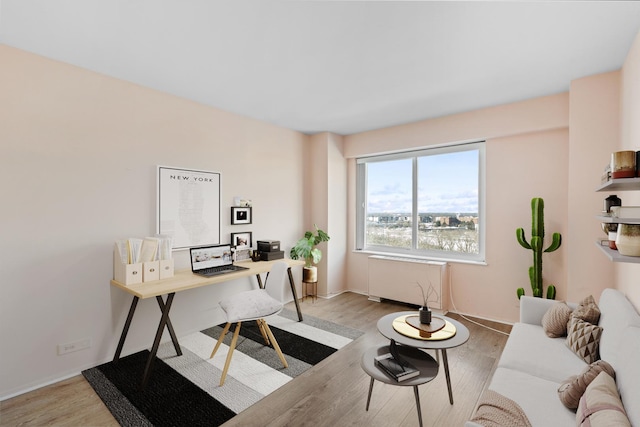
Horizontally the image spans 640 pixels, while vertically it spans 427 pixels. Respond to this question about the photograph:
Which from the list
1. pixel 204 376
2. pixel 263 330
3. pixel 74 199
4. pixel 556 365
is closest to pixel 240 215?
pixel 263 330

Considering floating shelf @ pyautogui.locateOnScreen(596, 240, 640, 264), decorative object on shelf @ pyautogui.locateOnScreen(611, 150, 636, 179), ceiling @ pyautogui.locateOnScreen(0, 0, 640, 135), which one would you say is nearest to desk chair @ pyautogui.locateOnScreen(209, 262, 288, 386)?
ceiling @ pyautogui.locateOnScreen(0, 0, 640, 135)

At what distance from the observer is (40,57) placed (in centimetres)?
232

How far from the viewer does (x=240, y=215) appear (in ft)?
12.2

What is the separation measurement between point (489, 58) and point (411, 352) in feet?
A: 7.63

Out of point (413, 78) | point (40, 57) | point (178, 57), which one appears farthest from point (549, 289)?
point (40, 57)

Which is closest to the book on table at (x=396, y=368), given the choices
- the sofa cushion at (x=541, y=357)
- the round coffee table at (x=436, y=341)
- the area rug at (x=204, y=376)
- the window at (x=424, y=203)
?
the round coffee table at (x=436, y=341)

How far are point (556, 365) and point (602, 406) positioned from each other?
766 millimetres

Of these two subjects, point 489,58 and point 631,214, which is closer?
point 631,214

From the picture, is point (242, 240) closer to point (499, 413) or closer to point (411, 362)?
point (411, 362)

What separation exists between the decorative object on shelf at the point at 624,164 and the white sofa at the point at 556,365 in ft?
2.46

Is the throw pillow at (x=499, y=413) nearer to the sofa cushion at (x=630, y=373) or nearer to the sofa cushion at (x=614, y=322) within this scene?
the sofa cushion at (x=630, y=373)

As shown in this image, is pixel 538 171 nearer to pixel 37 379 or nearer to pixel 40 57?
pixel 40 57

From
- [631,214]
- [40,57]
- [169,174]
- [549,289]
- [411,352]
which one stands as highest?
[40,57]

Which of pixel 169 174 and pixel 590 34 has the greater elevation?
pixel 590 34
